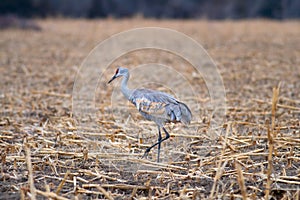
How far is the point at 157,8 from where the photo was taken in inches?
1283

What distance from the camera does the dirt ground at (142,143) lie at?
4.62 meters

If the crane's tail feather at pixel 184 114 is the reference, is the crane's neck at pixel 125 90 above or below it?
above

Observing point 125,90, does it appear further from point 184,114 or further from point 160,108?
point 184,114

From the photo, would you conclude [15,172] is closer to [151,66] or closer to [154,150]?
[154,150]

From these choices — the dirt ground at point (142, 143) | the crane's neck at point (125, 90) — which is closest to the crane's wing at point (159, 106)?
the crane's neck at point (125, 90)

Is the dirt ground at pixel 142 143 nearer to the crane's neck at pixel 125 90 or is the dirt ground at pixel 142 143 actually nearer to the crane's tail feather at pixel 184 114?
the crane's tail feather at pixel 184 114

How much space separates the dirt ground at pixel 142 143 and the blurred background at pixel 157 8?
16.0m

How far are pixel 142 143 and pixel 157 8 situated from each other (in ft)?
88.5

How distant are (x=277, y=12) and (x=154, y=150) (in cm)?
2582

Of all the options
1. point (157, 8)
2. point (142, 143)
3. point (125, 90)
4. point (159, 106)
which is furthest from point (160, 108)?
point (157, 8)

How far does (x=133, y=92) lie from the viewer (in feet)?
18.5

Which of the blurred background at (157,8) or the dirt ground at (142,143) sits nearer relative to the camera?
the dirt ground at (142,143)

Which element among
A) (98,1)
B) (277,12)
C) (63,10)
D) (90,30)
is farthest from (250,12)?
(90,30)

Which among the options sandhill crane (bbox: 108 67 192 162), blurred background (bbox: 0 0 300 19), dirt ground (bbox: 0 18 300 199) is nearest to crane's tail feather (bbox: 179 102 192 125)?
sandhill crane (bbox: 108 67 192 162)
